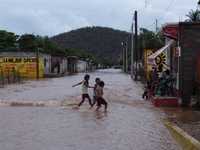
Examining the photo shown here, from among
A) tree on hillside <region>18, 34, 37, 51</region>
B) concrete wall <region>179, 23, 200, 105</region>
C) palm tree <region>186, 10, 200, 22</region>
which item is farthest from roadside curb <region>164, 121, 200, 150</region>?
tree on hillside <region>18, 34, 37, 51</region>

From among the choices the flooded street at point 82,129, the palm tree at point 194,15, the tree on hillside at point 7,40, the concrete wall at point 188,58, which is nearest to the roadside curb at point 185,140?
the flooded street at point 82,129

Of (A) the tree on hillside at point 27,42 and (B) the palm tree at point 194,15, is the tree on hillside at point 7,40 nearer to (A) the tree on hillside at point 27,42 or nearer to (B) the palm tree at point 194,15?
(A) the tree on hillside at point 27,42

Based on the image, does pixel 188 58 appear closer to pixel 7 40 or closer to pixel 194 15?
pixel 194 15

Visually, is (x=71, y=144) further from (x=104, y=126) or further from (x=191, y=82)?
(x=191, y=82)

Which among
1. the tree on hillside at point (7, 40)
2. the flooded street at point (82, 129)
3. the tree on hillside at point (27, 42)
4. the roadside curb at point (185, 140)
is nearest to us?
the roadside curb at point (185, 140)

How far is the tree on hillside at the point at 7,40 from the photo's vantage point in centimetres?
10888

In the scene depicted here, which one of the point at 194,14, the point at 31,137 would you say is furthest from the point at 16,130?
the point at 194,14

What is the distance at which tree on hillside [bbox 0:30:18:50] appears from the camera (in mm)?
108875

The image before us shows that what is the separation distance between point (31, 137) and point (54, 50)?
110 m

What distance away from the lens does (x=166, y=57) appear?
34.8 m

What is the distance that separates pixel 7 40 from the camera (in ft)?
370

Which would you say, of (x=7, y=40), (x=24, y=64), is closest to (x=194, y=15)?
(x=24, y=64)

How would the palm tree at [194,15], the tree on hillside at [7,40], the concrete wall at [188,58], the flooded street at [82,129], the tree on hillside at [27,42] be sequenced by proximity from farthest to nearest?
the tree on hillside at [27,42], the tree on hillside at [7,40], the palm tree at [194,15], the concrete wall at [188,58], the flooded street at [82,129]

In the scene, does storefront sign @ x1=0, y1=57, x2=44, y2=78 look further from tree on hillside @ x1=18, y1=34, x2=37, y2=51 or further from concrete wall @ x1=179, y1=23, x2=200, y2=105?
concrete wall @ x1=179, y1=23, x2=200, y2=105
